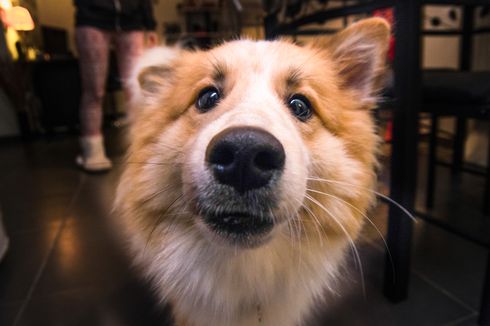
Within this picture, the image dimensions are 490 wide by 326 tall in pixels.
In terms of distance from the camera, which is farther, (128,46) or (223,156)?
(128,46)

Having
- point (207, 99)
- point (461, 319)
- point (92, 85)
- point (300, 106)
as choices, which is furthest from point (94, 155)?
point (461, 319)

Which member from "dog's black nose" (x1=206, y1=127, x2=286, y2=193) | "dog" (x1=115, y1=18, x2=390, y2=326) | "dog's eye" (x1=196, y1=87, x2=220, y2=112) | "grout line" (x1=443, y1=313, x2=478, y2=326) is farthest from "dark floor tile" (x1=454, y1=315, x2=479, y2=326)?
"dog's eye" (x1=196, y1=87, x2=220, y2=112)

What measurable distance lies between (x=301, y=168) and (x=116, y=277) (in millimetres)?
1030

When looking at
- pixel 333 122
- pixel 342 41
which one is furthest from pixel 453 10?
pixel 333 122

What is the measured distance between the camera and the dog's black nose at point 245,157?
1.97 ft

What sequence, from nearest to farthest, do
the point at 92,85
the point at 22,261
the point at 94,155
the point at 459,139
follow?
1. the point at 22,261
2. the point at 459,139
3. the point at 92,85
4. the point at 94,155

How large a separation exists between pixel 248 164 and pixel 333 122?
0.39 m

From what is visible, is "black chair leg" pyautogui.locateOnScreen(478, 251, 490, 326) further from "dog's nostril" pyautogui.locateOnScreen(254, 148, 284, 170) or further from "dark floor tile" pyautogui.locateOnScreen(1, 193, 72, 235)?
"dark floor tile" pyautogui.locateOnScreen(1, 193, 72, 235)

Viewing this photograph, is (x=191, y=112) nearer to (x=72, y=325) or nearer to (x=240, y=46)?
(x=240, y=46)

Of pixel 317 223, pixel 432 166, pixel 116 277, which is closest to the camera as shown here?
pixel 317 223

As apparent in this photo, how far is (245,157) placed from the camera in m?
0.60

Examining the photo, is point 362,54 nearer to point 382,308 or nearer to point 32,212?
point 382,308

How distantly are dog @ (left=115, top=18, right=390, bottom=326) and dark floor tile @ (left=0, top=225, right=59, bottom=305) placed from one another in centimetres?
65

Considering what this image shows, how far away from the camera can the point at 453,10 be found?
287 cm
